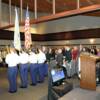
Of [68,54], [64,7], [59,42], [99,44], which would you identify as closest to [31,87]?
[68,54]

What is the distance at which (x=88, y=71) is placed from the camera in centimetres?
462

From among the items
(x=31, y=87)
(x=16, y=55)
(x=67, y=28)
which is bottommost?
(x=31, y=87)

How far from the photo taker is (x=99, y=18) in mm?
16625

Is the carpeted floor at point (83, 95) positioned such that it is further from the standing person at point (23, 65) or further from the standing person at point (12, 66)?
the standing person at point (23, 65)

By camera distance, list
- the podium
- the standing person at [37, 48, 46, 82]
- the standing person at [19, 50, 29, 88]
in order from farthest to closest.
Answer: the standing person at [37, 48, 46, 82], the standing person at [19, 50, 29, 88], the podium

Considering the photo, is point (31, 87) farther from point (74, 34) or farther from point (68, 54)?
point (74, 34)

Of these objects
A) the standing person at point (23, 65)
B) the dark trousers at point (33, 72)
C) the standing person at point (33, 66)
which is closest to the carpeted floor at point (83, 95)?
the standing person at point (23, 65)

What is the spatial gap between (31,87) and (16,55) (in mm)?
1620

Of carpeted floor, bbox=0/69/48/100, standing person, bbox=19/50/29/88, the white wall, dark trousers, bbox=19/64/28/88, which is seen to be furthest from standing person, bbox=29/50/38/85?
the white wall

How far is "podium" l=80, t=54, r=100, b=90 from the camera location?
4559 mm

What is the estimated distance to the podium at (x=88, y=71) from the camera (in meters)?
4.56

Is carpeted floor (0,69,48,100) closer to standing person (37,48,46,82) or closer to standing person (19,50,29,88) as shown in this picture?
standing person (19,50,29,88)

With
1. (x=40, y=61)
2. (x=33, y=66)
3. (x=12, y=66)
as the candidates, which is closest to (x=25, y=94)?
(x=12, y=66)

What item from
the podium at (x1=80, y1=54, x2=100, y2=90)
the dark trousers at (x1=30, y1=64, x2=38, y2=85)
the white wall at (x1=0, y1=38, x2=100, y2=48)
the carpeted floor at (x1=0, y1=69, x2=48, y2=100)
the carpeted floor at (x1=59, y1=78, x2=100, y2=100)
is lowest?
the carpeted floor at (x1=0, y1=69, x2=48, y2=100)
